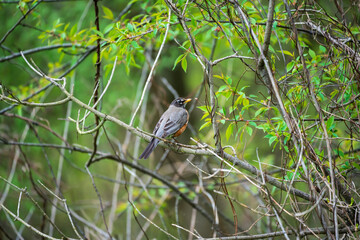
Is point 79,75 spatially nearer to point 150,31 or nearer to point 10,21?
point 10,21

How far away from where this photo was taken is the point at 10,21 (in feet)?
23.6

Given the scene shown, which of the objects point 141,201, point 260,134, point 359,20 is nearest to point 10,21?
point 141,201

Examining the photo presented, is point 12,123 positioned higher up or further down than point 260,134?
higher up

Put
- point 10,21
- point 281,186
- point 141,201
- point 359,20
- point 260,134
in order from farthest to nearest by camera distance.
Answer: point 260,134, point 10,21, point 141,201, point 359,20, point 281,186

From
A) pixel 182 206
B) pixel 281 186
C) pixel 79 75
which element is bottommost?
pixel 182 206

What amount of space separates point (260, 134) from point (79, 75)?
3.64 meters

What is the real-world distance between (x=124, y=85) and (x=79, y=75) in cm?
122

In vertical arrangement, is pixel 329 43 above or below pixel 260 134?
above

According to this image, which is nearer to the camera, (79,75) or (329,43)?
(329,43)

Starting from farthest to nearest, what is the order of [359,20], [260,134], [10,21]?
[260,134] < [10,21] < [359,20]

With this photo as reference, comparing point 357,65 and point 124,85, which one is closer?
point 357,65

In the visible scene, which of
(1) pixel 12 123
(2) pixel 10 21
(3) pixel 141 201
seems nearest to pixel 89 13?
(2) pixel 10 21

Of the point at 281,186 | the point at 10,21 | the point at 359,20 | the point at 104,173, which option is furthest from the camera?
the point at 104,173

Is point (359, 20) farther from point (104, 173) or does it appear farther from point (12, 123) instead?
point (104, 173)
